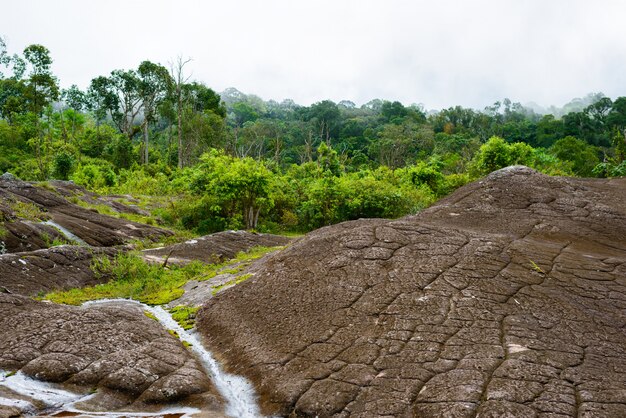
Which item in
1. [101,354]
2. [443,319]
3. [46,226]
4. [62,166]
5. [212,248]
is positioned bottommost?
[101,354]

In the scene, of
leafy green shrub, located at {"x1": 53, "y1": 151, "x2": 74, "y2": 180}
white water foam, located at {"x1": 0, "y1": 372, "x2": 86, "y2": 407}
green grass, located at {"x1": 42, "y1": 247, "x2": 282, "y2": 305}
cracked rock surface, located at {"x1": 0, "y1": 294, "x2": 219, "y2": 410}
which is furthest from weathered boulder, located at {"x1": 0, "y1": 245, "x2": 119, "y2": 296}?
leafy green shrub, located at {"x1": 53, "y1": 151, "x2": 74, "y2": 180}

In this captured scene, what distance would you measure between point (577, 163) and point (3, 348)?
44.7m

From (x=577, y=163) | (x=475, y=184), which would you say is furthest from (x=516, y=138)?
(x=475, y=184)

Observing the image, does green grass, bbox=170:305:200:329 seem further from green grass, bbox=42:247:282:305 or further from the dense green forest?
the dense green forest

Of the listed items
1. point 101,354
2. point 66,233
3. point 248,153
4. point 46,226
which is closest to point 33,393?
point 101,354

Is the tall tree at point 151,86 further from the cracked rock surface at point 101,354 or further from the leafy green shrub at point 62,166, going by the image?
the cracked rock surface at point 101,354

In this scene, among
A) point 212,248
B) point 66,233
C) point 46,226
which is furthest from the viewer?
point 66,233

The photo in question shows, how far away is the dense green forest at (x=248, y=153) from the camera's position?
2664 cm

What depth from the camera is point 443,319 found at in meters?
7.77

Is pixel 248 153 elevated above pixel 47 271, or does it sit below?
above

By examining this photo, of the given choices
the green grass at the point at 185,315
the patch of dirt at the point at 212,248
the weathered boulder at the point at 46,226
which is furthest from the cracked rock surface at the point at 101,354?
the weathered boulder at the point at 46,226

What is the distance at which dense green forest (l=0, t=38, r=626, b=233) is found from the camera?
87.4ft

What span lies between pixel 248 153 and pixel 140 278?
128 feet

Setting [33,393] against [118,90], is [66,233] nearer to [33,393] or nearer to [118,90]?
[33,393]
